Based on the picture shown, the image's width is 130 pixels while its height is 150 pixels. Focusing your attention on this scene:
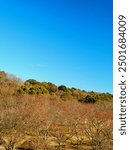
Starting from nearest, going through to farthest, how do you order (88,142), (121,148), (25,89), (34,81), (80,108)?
(121,148), (88,142), (80,108), (25,89), (34,81)

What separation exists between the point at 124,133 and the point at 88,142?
26381 mm

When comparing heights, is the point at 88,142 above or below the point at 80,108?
below

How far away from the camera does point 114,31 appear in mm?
3453

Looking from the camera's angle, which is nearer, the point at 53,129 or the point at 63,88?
the point at 53,129

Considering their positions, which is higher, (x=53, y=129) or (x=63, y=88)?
(x=63, y=88)

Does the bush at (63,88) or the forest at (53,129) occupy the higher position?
the bush at (63,88)

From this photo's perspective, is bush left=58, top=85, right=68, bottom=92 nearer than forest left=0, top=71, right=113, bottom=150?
No

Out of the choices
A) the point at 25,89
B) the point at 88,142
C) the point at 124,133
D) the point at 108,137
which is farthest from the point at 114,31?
the point at 25,89

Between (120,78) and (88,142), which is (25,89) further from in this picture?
(120,78)

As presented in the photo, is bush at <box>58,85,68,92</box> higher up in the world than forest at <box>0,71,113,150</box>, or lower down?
higher up

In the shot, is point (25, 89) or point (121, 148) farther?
point (25, 89)

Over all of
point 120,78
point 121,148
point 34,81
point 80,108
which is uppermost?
point 34,81

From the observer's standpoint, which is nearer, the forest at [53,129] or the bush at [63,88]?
the forest at [53,129]

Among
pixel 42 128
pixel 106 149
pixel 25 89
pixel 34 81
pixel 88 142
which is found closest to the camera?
pixel 106 149
